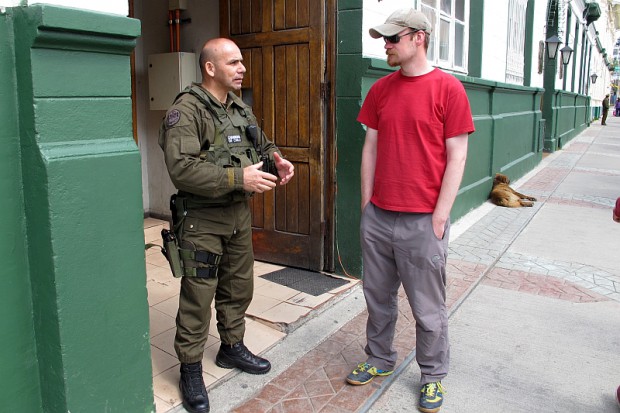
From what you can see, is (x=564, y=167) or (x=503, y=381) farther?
(x=564, y=167)

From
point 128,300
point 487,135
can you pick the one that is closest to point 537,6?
point 487,135

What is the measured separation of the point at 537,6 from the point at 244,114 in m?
10.3

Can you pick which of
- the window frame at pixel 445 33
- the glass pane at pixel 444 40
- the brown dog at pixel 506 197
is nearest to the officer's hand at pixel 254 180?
the window frame at pixel 445 33

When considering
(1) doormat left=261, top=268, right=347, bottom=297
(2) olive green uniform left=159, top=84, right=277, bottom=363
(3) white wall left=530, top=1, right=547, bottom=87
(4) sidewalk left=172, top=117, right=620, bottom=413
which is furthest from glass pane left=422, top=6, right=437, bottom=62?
(3) white wall left=530, top=1, right=547, bottom=87

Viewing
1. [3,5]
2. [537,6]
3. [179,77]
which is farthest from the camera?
[537,6]

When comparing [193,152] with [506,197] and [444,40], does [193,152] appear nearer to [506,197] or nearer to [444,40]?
[444,40]

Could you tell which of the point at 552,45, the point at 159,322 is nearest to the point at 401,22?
the point at 159,322

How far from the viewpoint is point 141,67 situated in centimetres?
678

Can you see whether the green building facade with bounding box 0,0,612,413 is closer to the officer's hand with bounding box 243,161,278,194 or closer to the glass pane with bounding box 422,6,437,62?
the officer's hand with bounding box 243,161,278,194

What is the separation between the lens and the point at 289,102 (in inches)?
199

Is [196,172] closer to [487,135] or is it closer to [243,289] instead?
[243,289]

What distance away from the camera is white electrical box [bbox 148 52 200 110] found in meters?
6.04

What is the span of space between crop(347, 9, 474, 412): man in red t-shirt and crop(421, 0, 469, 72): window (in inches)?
143

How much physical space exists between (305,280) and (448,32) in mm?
4026
